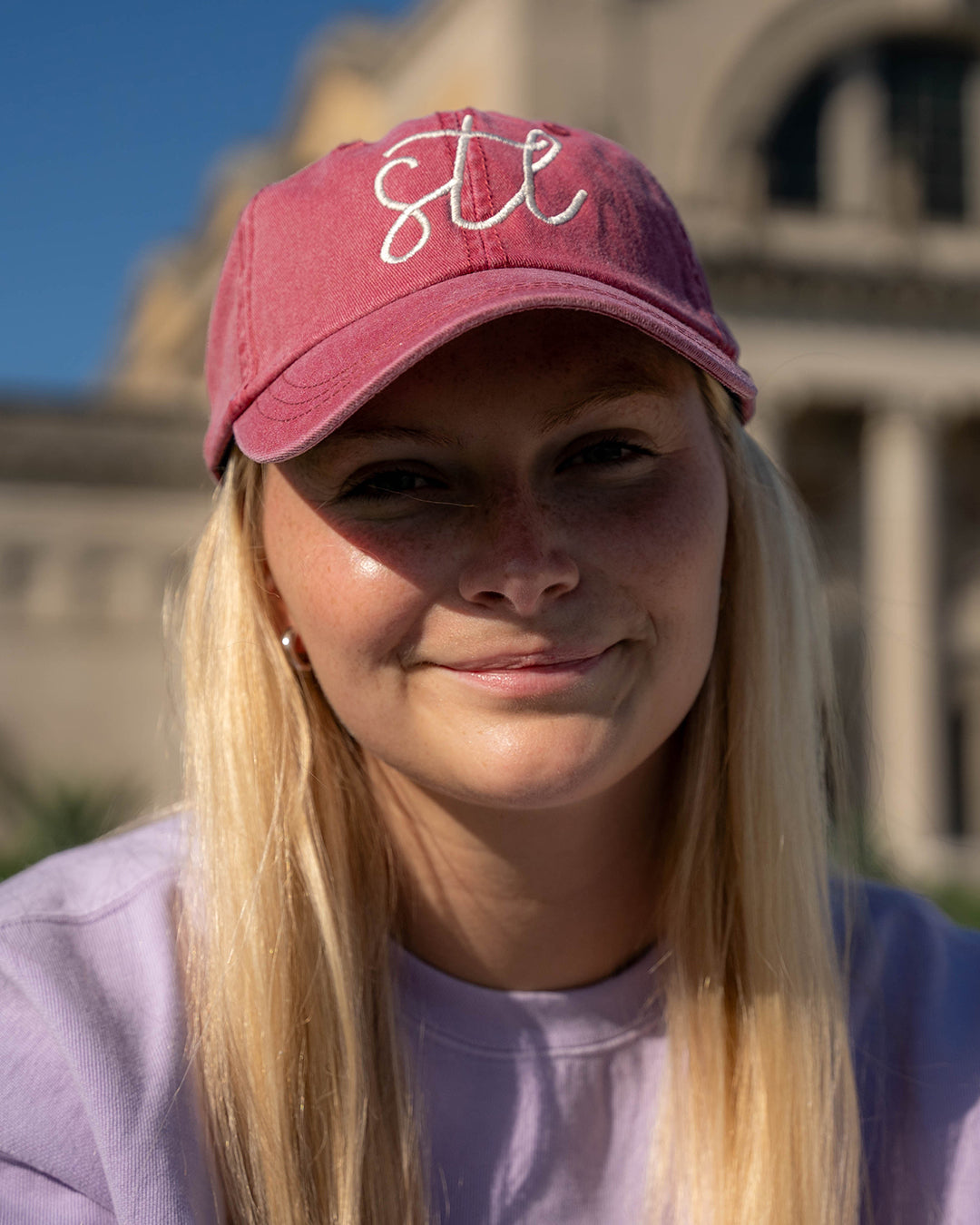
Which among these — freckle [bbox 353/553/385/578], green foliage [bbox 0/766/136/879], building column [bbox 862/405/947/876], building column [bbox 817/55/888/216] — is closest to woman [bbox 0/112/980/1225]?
freckle [bbox 353/553/385/578]

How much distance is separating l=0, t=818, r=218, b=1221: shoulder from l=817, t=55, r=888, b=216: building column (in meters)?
21.7

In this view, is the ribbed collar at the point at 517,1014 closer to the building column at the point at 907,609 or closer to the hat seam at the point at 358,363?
the hat seam at the point at 358,363

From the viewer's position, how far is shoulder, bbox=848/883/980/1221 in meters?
2.00

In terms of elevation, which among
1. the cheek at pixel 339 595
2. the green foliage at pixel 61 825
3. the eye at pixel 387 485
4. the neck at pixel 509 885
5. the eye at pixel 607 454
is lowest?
the green foliage at pixel 61 825

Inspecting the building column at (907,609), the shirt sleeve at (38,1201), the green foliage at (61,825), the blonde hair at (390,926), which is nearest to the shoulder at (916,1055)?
the blonde hair at (390,926)

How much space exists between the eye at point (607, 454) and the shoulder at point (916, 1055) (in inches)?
33.2

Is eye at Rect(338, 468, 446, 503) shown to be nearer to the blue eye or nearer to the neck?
the blue eye

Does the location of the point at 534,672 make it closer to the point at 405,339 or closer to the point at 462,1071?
the point at 405,339

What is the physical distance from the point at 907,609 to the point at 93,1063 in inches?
786

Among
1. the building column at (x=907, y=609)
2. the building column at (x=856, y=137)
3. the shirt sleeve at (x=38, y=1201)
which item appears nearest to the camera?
the shirt sleeve at (x=38, y=1201)

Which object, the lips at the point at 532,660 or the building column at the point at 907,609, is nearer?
the lips at the point at 532,660

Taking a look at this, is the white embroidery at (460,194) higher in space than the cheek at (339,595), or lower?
higher

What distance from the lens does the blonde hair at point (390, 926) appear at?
1.85 metres

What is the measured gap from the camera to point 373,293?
1.83 m
